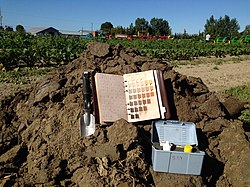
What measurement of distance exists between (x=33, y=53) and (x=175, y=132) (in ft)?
36.7

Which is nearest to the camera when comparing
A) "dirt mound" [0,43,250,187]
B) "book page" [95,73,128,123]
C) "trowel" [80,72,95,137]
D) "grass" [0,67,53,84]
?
"dirt mound" [0,43,250,187]

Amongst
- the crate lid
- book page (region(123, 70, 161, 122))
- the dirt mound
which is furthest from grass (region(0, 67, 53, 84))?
the crate lid

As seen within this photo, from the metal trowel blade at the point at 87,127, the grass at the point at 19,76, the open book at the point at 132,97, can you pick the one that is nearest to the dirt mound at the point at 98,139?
the metal trowel blade at the point at 87,127

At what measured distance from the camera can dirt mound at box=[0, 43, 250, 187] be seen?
3.00 meters

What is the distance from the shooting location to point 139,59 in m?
4.62

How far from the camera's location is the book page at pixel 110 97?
3625mm

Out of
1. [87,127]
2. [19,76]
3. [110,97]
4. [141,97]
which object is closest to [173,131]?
[141,97]

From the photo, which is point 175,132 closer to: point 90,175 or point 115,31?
point 90,175

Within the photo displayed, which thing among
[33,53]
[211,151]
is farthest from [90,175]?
[33,53]

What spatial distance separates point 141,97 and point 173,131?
2.13 feet

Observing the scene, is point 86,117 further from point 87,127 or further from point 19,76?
point 19,76

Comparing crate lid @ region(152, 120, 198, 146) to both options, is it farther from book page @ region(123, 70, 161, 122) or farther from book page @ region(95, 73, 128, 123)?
book page @ region(95, 73, 128, 123)

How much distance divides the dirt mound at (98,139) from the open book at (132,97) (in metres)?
0.19

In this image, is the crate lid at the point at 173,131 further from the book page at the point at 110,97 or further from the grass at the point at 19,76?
the grass at the point at 19,76
